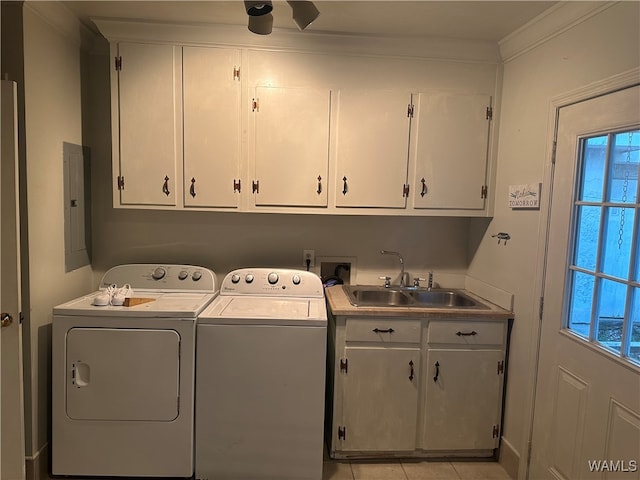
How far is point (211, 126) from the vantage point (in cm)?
235

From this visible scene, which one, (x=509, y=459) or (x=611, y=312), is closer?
(x=611, y=312)

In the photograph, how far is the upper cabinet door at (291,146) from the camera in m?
2.35

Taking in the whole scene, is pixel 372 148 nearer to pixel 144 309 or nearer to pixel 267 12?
pixel 267 12

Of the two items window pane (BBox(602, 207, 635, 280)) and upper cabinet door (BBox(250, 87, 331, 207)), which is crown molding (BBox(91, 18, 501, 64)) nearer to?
upper cabinet door (BBox(250, 87, 331, 207))

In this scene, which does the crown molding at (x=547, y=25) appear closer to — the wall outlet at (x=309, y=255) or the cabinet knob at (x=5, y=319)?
the wall outlet at (x=309, y=255)

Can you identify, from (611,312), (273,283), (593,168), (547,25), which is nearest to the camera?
(611,312)

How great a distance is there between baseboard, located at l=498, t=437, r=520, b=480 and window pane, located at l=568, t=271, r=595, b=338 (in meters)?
0.85

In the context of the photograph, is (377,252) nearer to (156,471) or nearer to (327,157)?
(327,157)

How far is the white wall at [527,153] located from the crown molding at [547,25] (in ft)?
0.08

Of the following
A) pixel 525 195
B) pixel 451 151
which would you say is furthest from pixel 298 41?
pixel 525 195

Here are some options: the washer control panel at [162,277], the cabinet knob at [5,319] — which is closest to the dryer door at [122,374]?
the cabinet knob at [5,319]

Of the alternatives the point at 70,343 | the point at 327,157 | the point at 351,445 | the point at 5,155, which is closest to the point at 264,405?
the point at 351,445

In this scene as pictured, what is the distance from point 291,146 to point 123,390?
5.11 ft

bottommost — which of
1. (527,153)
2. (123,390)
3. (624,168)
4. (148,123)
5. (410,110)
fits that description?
(123,390)
